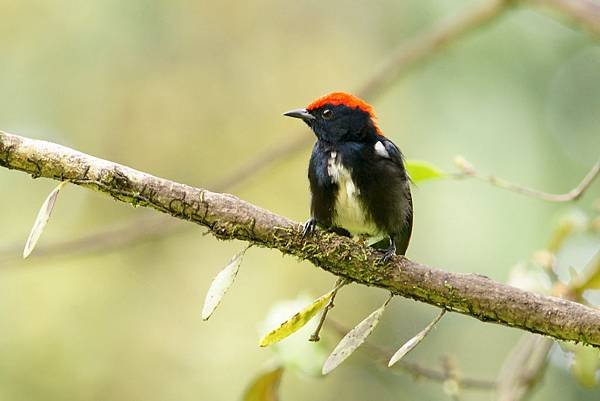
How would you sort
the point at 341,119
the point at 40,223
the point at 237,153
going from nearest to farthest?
1. the point at 40,223
2. the point at 341,119
3. the point at 237,153

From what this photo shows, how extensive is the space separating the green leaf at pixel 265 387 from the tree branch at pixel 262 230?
781 millimetres

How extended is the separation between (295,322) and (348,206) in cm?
96

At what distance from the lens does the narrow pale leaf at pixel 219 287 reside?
9.26ft

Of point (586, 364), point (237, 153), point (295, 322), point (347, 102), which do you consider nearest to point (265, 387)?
point (295, 322)

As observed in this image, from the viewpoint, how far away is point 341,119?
13.9 ft

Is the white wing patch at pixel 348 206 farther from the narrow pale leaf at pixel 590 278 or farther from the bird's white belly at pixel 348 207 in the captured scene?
the narrow pale leaf at pixel 590 278

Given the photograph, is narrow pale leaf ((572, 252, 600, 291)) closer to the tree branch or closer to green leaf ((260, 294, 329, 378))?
the tree branch

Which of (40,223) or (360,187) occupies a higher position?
(40,223)

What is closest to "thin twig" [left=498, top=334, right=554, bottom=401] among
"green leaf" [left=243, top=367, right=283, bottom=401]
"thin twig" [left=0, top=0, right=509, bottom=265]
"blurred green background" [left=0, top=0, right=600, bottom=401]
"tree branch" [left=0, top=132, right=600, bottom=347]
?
"green leaf" [left=243, top=367, right=283, bottom=401]

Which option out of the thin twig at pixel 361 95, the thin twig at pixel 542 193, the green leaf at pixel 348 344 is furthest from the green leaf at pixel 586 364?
the thin twig at pixel 361 95

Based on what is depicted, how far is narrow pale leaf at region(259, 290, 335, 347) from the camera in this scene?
2.92 metres

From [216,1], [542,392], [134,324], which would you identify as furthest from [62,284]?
[542,392]

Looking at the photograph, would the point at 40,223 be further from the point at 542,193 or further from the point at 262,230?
the point at 542,193

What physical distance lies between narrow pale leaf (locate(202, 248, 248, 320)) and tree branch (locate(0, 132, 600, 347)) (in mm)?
99
